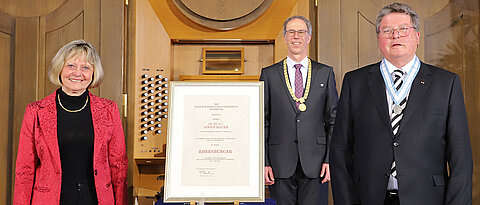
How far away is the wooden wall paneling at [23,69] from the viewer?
12.5ft

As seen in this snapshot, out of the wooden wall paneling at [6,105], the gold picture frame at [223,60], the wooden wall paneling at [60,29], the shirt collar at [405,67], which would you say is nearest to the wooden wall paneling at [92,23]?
the wooden wall paneling at [60,29]

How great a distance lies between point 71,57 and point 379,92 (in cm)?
185

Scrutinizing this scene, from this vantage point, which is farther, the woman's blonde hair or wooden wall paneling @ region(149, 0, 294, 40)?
wooden wall paneling @ region(149, 0, 294, 40)

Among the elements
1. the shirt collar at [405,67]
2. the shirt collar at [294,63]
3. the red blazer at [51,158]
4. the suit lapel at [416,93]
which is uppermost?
the shirt collar at [294,63]

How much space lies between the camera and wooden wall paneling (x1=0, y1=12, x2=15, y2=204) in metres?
3.79

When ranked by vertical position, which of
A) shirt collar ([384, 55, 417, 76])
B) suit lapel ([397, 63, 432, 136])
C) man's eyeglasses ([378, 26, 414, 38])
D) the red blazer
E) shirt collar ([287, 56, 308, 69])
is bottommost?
the red blazer

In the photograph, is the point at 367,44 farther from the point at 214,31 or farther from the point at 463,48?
the point at 214,31

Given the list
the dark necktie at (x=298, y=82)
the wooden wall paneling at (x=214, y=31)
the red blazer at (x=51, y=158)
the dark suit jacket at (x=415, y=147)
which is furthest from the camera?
the wooden wall paneling at (x=214, y=31)

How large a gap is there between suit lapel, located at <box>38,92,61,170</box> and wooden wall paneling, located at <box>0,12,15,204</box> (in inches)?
45.2

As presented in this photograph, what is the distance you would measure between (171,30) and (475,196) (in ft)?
9.55

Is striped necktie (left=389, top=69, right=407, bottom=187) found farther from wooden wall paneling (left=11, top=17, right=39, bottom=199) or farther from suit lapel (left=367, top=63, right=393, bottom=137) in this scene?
wooden wall paneling (left=11, top=17, right=39, bottom=199)

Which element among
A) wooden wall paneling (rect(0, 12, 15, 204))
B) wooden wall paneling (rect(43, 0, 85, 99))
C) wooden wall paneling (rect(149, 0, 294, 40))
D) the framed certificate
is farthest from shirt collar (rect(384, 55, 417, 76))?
wooden wall paneling (rect(0, 12, 15, 204))

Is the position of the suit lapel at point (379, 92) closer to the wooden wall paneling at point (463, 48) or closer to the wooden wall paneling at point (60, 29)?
the wooden wall paneling at point (463, 48)

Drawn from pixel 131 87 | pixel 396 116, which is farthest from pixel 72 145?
pixel 396 116
